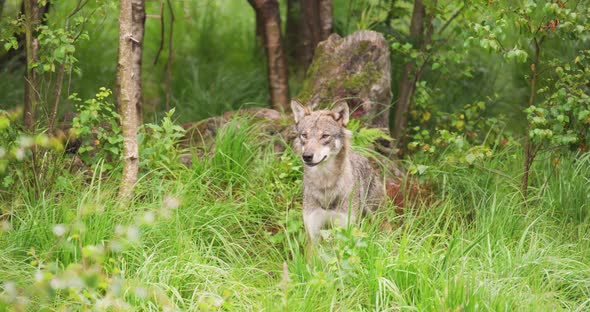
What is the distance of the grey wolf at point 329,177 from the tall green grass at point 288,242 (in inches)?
6.9

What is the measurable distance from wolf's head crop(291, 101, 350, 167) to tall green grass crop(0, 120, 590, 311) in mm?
598

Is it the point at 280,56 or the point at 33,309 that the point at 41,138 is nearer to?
the point at 33,309

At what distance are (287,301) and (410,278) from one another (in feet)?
3.14

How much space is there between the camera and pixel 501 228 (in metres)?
6.01

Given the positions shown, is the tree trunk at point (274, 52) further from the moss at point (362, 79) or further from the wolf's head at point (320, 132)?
the wolf's head at point (320, 132)

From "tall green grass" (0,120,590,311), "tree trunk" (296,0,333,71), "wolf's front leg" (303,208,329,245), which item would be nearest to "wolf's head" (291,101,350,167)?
"wolf's front leg" (303,208,329,245)

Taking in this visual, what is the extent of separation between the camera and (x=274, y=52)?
8.86 m

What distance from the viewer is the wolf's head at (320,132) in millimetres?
5949

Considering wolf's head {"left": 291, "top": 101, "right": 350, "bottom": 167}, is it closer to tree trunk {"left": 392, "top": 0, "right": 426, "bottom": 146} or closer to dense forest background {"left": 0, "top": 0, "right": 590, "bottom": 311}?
dense forest background {"left": 0, "top": 0, "right": 590, "bottom": 311}

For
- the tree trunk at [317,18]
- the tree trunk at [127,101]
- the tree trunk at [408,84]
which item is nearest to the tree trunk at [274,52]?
the tree trunk at [317,18]

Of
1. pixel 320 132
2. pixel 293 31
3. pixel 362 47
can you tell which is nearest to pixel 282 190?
pixel 320 132

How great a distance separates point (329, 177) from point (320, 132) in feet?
1.18

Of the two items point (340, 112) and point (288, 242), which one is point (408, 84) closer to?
point (340, 112)

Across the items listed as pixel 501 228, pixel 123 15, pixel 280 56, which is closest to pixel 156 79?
pixel 280 56
